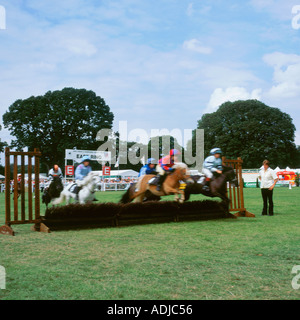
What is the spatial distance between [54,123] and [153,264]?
130 feet

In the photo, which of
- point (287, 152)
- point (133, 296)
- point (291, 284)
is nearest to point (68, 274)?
point (133, 296)

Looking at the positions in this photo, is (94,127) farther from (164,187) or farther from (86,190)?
(164,187)

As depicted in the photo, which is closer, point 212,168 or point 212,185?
point 212,185

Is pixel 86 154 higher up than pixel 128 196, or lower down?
higher up

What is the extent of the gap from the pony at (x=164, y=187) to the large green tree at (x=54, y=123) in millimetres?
32026

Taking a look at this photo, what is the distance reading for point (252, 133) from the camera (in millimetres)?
52906

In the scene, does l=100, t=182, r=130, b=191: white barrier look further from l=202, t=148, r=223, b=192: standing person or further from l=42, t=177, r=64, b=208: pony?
l=202, t=148, r=223, b=192: standing person

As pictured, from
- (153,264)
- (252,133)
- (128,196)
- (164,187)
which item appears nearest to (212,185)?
(164,187)

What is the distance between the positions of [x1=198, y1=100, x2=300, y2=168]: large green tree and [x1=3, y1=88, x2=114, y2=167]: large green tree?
17.7m

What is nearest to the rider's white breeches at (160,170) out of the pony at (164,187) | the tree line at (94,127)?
the pony at (164,187)

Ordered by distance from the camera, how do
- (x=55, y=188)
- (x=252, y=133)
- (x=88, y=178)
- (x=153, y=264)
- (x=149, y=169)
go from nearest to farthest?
(x=153, y=264) → (x=88, y=178) → (x=149, y=169) → (x=55, y=188) → (x=252, y=133)

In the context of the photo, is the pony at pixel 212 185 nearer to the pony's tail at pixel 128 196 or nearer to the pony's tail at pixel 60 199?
the pony's tail at pixel 128 196

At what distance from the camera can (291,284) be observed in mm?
4754
